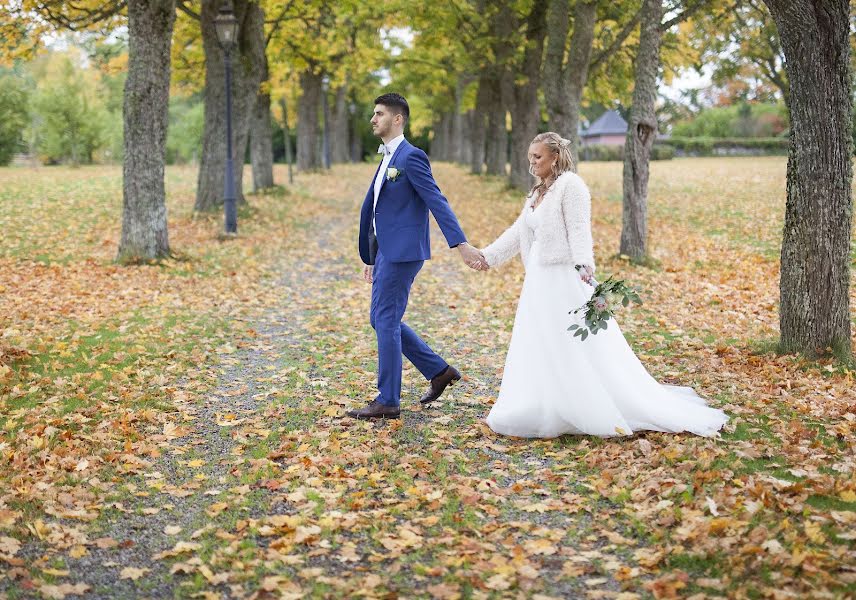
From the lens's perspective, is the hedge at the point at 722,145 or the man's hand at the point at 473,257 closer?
the man's hand at the point at 473,257

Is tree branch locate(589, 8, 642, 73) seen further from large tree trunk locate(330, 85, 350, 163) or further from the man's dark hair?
large tree trunk locate(330, 85, 350, 163)

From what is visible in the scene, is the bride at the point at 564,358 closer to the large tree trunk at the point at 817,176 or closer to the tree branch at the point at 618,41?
the large tree trunk at the point at 817,176

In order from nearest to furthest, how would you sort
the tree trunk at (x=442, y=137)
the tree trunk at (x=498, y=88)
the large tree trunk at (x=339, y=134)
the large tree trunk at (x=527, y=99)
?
the large tree trunk at (x=527, y=99)
the tree trunk at (x=498, y=88)
the large tree trunk at (x=339, y=134)
the tree trunk at (x=442, y=137)

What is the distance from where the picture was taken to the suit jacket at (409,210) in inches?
248

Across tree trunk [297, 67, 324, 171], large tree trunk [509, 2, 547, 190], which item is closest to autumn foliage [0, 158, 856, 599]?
large tree trunk [509, 2, 547, 190]

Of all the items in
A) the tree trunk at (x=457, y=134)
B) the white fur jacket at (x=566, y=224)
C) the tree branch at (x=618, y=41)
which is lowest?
the white fur jacket at (x=566, y=224)

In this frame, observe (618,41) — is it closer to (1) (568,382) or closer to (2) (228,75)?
(2) (228,75)

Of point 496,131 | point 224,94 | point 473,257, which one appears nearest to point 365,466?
point 473,257

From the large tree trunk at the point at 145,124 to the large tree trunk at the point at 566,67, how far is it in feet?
26.3

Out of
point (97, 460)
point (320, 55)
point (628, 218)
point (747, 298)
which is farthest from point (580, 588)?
point (320, 55)

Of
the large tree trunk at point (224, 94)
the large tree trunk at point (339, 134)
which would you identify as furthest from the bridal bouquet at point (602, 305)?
the large tree trunk at point (339, 134)

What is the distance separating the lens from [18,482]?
521 cm

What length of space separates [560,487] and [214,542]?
2.14 meters

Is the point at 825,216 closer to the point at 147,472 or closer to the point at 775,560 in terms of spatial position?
the point at 775,560
